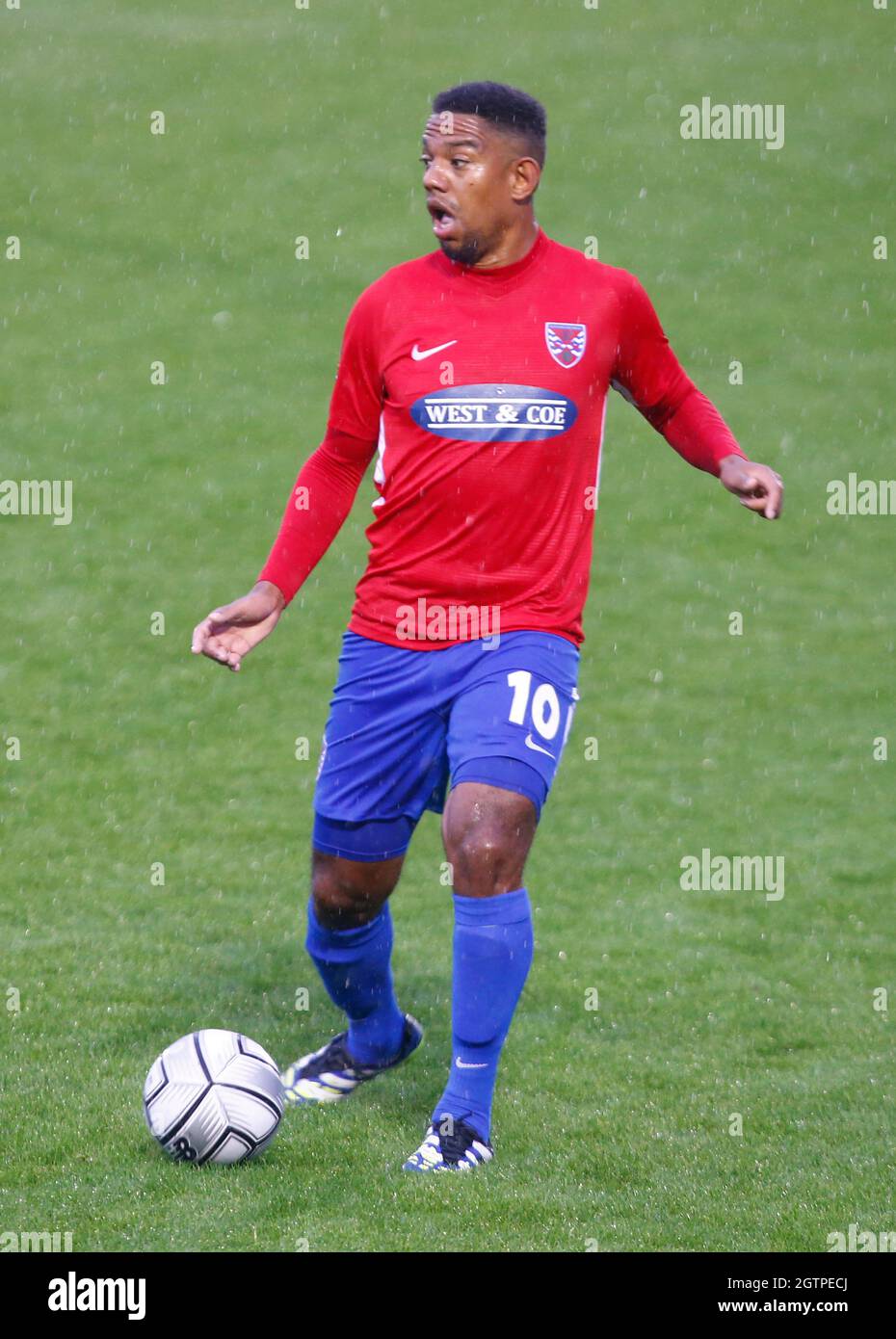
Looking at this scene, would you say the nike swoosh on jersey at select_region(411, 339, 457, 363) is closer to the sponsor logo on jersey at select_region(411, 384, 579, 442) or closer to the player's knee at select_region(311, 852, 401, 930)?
the sponsor logo on jersey at select_region(411, 384, 579, 442)

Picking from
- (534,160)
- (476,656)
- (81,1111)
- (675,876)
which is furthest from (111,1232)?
(675,876)

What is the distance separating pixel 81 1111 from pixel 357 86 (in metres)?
15.5

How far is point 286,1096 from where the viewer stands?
528 cm

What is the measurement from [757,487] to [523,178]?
107 centimetres

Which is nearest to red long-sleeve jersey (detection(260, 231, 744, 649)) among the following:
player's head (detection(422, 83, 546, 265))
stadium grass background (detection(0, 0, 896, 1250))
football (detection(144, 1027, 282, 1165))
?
player's head (detection(422, 83, 546, 265))

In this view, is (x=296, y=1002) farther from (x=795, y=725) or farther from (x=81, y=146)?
(x=81, y=146)

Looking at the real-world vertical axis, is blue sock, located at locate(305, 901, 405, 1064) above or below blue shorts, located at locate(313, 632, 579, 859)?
below

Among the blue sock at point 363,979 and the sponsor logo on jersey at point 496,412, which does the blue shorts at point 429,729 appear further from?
the sponsor logo on jersey at point 496,412

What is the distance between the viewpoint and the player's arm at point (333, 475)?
5.07 meters

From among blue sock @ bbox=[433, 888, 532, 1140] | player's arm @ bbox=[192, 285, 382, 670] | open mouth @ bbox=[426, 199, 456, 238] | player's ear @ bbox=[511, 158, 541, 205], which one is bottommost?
blue sock @ bbox=[433, 888, 532, 1140]

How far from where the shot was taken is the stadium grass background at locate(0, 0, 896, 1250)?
16.2 ft

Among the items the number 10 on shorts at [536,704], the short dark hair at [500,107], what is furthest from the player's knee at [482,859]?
the short dark hair at [500,107]

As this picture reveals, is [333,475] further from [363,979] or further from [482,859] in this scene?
[363,979]

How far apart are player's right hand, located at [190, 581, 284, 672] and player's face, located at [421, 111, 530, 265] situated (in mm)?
1110
